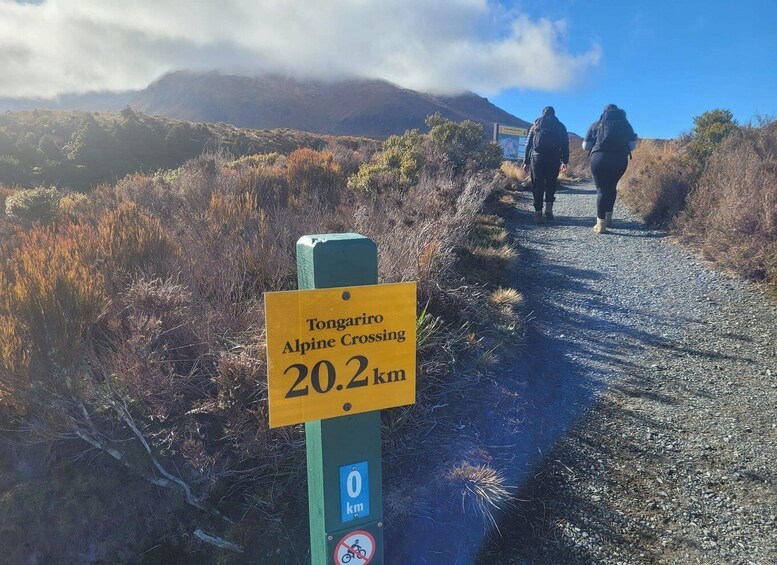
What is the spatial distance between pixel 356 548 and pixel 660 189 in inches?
336

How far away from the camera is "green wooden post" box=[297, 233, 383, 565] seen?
1.24 m

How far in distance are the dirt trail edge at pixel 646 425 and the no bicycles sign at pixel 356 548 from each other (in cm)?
98

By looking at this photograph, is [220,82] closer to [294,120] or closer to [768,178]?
[294,120]

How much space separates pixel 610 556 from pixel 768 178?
5.95 m

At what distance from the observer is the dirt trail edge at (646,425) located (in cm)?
216

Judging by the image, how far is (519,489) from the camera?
250 cm

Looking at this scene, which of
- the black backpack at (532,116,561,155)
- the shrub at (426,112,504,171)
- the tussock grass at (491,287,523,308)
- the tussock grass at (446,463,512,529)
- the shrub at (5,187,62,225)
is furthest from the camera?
the shrub at (426,112,504,171)

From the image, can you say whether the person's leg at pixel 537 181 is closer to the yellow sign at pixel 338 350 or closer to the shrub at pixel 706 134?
the shrub at pixel 706 134

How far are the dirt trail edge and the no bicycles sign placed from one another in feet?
3.22

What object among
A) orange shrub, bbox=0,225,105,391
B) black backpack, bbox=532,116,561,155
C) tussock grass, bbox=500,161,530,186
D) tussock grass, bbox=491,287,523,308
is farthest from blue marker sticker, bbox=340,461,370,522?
tussock grass, bbox=500,161,530,186

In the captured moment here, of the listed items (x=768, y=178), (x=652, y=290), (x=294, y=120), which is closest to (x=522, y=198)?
(x=768, y=178)

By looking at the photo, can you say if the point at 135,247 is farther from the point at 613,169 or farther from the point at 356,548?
the point at 613,169

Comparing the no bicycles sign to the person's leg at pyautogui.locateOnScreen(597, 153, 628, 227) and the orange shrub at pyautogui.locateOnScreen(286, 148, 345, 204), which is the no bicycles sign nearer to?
the orange shrub at pyautogui.locateOnScreen(286, 148, 345, 204)

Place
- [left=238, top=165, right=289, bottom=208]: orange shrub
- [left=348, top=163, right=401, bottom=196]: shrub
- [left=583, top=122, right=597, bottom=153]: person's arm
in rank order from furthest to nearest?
1. [left=583, top=122, right=597, bottom=153]: person's arm
2. [left=348, top=163, right=401, bottom=196]: shrub
3. [left=238, top=165, right=289, bottom=208]: orange shrub
